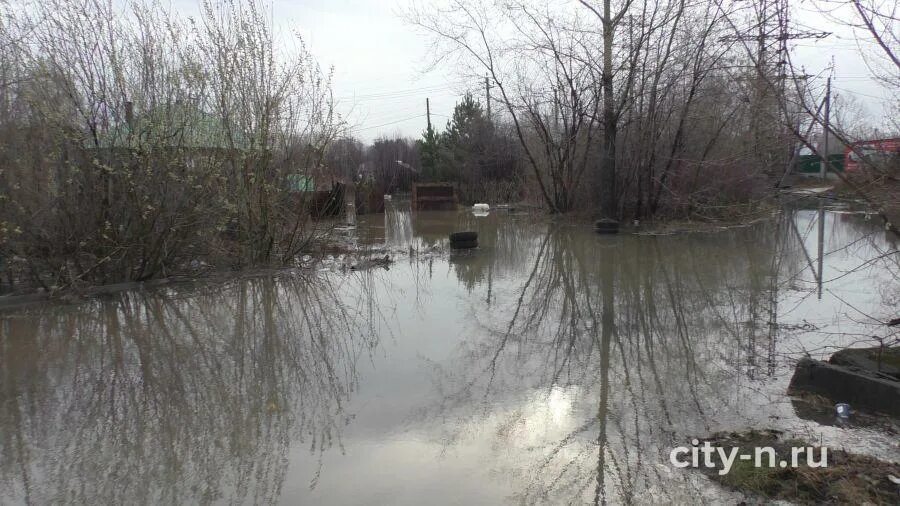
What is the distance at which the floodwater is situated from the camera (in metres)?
3.34

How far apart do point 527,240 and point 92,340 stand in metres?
10.6

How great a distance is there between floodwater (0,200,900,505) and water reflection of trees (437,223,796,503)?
22mm

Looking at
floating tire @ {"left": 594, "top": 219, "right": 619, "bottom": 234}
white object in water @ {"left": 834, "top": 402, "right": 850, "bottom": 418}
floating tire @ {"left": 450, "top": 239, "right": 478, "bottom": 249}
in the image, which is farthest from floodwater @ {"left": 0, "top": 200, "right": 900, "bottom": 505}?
floating tire @ {"left": 594, "top": 219, "right": 619, "bottom": 234}

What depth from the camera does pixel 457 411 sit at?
4277 mm

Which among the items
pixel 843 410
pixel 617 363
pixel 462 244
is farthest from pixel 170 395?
pixel 462 244

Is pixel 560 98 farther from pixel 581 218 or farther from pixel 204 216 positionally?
pixel 204 216

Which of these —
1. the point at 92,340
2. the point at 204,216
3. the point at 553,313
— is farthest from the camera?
the point at 204,216

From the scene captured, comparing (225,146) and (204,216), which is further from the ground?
(225,146)

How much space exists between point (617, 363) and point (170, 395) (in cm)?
385

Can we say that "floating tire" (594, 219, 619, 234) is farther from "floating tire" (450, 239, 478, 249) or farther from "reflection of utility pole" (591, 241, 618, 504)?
"reflection of utility pole" (591, 241, 618, 504)

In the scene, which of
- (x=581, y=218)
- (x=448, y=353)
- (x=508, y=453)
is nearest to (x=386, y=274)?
(x=448, y=353)

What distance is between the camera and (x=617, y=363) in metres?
5.21

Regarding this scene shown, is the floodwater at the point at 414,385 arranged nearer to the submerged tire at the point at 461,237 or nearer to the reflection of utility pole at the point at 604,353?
the reflection of utility pole at the point at 604,353

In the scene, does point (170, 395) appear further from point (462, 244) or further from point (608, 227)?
point (608, 227)
